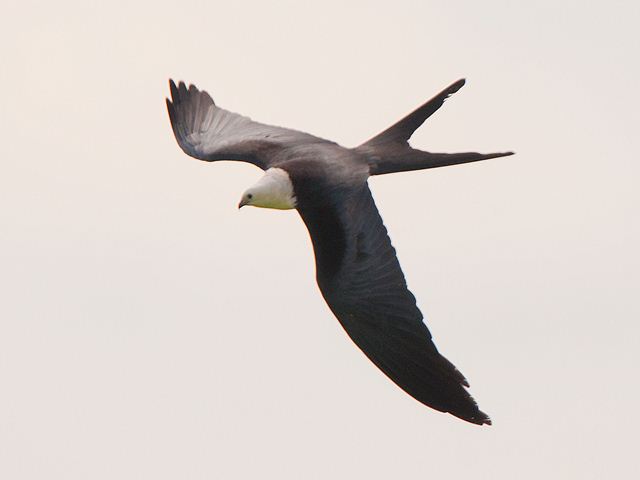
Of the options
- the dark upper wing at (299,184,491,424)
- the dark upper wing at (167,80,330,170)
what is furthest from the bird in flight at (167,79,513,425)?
the dark upper wing at (167,80,330,170)

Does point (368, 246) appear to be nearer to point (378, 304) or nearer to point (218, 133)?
point (378, 304)

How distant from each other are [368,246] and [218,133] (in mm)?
4468

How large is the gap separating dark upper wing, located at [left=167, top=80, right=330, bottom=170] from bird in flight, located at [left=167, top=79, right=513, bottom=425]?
57cm

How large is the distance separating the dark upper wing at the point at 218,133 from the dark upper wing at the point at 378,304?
2.19 meters

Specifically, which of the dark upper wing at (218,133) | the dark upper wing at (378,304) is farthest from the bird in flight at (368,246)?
the dark upper wing at (218,133)

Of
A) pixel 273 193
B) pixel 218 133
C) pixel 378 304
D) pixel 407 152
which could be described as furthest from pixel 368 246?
pixel 218 133

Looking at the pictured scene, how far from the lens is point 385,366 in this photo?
76.9 ft

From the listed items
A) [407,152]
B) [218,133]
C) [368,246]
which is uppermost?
[218,133]

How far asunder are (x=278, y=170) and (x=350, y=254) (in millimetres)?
1636

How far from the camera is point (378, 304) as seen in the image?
23250 mm

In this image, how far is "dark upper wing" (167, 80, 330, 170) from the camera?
25844 millimetres

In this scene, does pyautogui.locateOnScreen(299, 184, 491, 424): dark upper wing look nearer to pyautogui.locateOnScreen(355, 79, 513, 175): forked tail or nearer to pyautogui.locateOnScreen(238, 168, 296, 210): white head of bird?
pyautogui.locateOnScreen(238, 168, 296, 210): white head of bird

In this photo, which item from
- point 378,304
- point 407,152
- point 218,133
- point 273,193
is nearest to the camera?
point 378,304

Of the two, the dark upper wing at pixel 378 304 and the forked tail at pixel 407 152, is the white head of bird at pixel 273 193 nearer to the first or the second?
the dark upper wing at pixel 378 304
